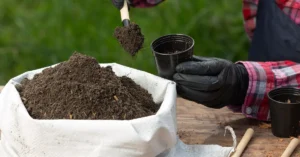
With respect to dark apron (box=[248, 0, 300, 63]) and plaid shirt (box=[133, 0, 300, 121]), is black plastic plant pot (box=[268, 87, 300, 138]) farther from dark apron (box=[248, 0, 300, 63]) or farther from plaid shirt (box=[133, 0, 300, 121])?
dark apron (box=[248, 0, 300, 63])

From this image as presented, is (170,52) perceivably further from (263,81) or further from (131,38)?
(263,81)

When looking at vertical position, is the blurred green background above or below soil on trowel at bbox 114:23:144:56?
below

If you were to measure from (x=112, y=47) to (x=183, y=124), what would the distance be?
1.30m

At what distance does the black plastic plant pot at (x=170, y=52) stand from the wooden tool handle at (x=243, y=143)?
29cm

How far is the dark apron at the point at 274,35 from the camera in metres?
1.99

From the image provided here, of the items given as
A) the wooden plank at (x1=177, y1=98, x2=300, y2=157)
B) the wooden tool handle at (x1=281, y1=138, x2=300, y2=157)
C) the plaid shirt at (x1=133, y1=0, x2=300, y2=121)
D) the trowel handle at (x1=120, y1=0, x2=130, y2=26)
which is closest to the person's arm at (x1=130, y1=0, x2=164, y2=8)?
the trowel handle at (x1=120, y1=0, x2=130, y2=26)

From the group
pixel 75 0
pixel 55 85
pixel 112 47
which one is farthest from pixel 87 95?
pixel 75 0

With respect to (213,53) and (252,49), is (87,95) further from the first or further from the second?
(213,53)

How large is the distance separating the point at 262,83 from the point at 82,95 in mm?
672

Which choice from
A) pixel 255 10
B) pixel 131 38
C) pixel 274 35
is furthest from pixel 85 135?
pixel 255 10

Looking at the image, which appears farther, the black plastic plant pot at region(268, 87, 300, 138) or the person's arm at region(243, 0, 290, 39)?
the person's arm at region(243, 0, 290, 39)

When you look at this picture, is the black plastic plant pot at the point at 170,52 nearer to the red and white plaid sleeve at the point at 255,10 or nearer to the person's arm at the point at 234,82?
the person's arm at the point at 234,82

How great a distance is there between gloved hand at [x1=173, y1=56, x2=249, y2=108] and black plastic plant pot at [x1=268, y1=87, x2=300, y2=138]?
0.42 ft

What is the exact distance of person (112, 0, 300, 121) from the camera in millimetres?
1775
